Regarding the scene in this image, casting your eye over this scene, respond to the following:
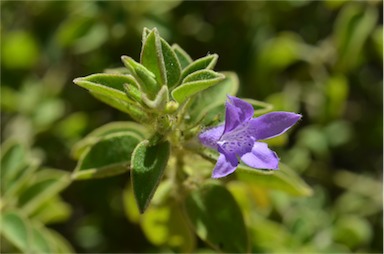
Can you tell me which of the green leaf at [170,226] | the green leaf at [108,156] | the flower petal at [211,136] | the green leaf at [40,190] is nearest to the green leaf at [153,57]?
the flower petal at [211,136]

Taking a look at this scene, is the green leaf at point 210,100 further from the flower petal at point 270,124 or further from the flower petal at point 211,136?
the flower petal at point 270,124

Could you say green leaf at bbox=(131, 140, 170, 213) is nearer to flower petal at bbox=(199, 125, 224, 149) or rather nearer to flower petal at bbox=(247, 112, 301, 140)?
flower petal at bbox=(199, 125, 224, 149)

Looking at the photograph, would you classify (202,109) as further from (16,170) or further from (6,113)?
(6,113)

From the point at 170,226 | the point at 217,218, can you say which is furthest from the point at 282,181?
the point at 170,226

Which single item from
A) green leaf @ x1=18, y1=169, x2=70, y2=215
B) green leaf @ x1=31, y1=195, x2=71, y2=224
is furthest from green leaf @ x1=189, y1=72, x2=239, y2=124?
green leaf @ x1=31, y1=195, x2=71, y2=224

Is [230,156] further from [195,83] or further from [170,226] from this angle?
[170,226]

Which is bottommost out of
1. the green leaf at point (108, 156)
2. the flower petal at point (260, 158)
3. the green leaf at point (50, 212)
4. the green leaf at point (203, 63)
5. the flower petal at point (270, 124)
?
the green leaf at point (50, 212)
